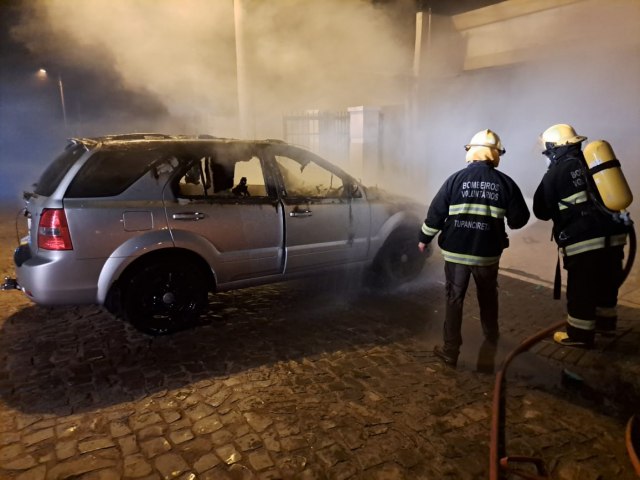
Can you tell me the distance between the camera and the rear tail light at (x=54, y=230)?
3.36 metres

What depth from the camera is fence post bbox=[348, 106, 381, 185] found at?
955 centimetres

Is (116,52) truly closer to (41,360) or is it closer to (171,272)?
(171,272)

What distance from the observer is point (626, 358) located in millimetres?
3574

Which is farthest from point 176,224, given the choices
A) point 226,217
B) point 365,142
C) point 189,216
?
point 365,142

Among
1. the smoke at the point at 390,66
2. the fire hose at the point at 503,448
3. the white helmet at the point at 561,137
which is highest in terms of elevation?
the smoke at the point at 390,66

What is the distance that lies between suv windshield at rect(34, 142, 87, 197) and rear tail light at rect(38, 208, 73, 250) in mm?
214

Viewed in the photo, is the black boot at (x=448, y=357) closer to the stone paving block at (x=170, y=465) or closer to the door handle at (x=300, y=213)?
the door handle at (x=300, y=213)

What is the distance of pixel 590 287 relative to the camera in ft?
11.7

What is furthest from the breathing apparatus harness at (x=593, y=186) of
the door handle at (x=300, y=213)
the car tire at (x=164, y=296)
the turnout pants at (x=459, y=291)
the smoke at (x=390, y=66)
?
the smoke at (x=390, y=66)

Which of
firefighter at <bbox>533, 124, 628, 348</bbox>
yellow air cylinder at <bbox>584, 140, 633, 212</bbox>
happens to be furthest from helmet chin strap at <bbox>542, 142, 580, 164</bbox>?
yellow air cylinder at <bbox>584, 140, 633, 212</bbox>

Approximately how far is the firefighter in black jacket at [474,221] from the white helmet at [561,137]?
22.6 inches

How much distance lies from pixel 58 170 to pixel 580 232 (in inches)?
169

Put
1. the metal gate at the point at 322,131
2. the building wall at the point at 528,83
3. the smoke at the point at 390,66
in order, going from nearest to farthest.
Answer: the smoke at the point at 390,66
the building wall at the point at 528,83
the metal gate at the point at 322,131

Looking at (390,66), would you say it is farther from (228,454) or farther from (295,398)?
(228,454)
